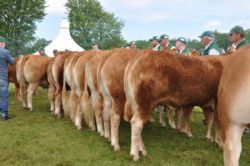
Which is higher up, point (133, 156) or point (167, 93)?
point (167, 93)

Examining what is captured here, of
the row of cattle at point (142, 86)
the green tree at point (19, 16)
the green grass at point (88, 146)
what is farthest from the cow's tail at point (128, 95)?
the green tree at point (19, 16)

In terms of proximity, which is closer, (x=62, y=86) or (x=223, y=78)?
(x=223, y=78)

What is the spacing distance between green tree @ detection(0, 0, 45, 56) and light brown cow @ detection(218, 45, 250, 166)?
1279 inches

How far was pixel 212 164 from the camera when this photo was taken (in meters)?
5.62

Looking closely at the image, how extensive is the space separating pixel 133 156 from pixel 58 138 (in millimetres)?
2257

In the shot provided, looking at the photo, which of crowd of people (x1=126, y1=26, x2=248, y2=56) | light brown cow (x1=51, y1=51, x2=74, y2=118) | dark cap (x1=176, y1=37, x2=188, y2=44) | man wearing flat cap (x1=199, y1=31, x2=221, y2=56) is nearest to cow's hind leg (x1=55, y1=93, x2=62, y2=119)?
light brown cow (x1=51, y1=51, x2=74, y2=118)

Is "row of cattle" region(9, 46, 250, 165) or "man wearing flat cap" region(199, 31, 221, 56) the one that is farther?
"man wearing flat cap" region(199, 31, 221, 56)

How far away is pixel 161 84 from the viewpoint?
577 centimetres

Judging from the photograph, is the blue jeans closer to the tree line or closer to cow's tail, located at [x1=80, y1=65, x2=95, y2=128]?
cow's tail, located at [x1=80, y1=65, x2=95, y2=128]

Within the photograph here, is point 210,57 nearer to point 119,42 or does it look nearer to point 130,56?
point 130,56

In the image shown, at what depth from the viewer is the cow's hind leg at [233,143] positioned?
347cm

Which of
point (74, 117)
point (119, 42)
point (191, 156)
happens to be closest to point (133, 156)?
point (191, 156)

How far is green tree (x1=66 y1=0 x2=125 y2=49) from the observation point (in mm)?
59438

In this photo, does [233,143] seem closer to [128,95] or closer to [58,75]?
[128,95]
